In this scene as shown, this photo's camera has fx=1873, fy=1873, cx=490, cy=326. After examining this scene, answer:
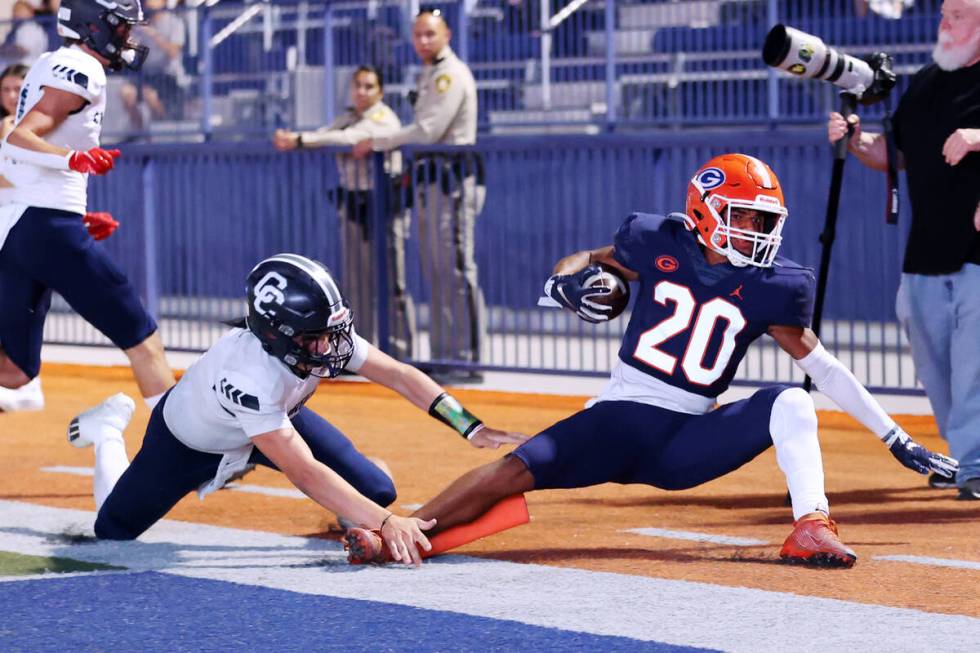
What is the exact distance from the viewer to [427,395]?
6.12m

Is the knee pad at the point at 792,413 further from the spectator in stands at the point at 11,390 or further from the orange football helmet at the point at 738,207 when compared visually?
the spectator in stands at the point at 11,390

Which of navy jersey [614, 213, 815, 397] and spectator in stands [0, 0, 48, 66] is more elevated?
spectator in stands [0, 0, 48, 66]

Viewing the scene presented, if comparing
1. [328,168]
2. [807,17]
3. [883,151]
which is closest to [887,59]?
[883,151]

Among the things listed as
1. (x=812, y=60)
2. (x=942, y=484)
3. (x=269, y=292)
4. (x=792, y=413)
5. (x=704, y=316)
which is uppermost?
(x=812, y=60)

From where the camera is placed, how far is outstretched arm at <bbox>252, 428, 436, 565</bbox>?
5680 mm

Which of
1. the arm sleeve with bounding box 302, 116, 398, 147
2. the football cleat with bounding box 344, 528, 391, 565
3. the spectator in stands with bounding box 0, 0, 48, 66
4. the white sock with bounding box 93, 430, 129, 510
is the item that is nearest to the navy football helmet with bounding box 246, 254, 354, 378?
the football cleat with bounding box 344, 528, 391, 565

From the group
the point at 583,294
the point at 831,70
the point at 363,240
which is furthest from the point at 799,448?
the point at 363,240

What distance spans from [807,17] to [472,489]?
29.0ft

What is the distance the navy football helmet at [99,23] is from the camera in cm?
774

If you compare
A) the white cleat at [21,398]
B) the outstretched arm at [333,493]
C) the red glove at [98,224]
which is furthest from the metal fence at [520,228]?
the outstretched arm at [333,493]

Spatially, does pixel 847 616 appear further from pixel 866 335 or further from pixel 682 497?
pixel 866 335

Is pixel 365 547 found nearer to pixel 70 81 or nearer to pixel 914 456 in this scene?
pixel 914 456

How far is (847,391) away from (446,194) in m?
5.64

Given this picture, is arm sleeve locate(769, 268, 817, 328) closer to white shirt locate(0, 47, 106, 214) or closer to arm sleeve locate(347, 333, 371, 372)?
arm sleeve locate(347, 333, 371, 372)
